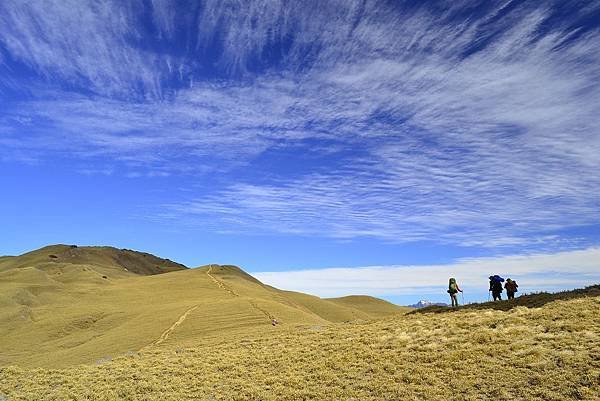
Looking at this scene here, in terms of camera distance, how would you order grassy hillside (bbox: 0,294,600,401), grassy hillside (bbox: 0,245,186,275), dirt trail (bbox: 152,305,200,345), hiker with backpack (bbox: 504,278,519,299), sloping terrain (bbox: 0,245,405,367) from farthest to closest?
grassy hillside (bbox: 0,245,186,275), sloping terrain (bbox: 0,245,405,367), dirt trail (bbox: 152,305,200,345), hiker with backpack (bbox: 504,278,519,299), grassy hillside (bbox: 0,294,600,401)

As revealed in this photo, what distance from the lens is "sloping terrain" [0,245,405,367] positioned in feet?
132

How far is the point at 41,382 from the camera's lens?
1061 inches

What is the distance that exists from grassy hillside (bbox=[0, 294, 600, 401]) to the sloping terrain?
8.36m

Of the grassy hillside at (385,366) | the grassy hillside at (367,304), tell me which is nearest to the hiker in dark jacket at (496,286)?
the grassy hillside at (385,366)

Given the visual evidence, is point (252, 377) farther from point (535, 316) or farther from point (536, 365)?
point (535, 316)

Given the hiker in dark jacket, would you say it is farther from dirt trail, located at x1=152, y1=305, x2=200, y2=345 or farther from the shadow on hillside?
dirt trail, located at x1=152, y1=305, x2=200, y2=345

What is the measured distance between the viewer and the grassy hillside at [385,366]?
643 inches

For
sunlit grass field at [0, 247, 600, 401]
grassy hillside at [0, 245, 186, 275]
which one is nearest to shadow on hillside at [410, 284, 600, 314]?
sunlit grass field at [0, 247, 600, 401]

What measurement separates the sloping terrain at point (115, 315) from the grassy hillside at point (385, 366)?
8.36 meters

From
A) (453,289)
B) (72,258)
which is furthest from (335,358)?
(72,258)

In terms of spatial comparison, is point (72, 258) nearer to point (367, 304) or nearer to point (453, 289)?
point (367, 304)

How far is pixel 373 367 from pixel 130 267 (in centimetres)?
Result: 18653

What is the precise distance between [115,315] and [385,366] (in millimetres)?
47733

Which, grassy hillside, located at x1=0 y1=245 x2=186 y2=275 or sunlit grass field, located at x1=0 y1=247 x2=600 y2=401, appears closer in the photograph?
sunlit grass field, located at x1=0 y1=247 x2=600 y2=401
